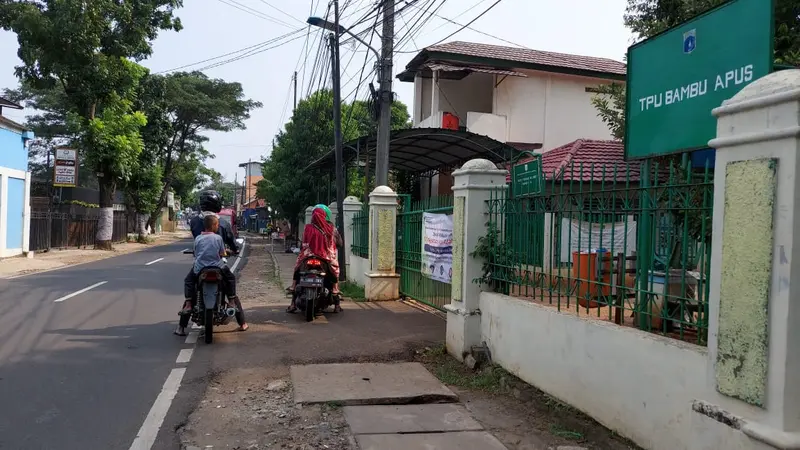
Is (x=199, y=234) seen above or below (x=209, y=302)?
above

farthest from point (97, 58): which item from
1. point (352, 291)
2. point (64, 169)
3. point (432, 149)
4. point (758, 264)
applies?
point (758, 264)

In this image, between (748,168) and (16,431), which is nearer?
(748,168)

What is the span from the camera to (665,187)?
3.75 metres

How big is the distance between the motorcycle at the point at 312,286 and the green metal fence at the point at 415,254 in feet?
5.18

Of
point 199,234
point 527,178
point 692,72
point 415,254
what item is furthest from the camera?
point 415,254

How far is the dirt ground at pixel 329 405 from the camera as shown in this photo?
13.9 ft

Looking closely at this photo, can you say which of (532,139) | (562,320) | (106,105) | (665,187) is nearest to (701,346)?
(665,187)

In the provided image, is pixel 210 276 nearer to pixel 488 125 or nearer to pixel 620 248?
pixel 620 248

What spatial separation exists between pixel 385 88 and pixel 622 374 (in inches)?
344

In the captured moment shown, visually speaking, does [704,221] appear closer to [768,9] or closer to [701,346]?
[701,346]

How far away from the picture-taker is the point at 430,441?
13.7 feet

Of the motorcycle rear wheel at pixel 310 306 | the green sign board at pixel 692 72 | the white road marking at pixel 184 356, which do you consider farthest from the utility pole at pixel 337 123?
the green sign board at pixel 692 72

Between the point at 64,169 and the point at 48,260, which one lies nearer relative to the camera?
the point at 48,260

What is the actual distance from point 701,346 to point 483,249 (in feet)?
9.80
